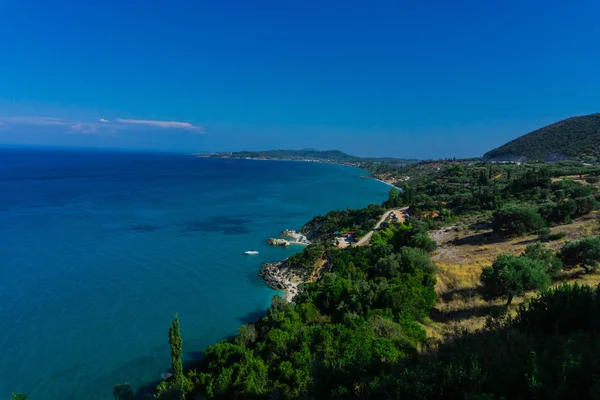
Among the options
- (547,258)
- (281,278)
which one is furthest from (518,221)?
(281,278)

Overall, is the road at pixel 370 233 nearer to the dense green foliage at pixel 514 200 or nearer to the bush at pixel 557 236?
the dense green foliage at pixel 514 200

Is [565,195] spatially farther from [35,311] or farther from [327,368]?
[35,311]

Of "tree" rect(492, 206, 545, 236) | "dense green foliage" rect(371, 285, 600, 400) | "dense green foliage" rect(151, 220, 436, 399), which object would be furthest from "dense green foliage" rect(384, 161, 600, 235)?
"dense green foliage" rect(371, 285, 600, 400)

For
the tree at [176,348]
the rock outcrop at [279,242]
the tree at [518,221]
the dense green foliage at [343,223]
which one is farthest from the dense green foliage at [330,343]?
the dense green foliage at [343,223]

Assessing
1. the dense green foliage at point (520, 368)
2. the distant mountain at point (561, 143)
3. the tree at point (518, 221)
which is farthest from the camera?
the distant mountain at point (561, 143)

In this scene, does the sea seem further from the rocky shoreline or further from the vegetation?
the vegetation
